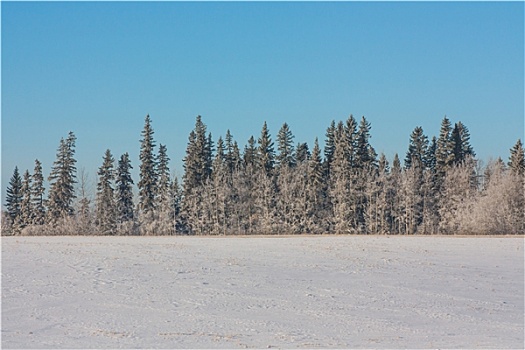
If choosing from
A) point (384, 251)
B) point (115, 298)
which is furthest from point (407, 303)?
point (384, 251)

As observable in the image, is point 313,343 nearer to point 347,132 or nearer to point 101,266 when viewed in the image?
point 101,266

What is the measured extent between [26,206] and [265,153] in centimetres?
3625

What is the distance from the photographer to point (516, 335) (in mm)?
15367

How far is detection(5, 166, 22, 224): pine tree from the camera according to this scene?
83.4 m

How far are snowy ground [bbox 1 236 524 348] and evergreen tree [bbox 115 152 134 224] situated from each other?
47197 millimetres

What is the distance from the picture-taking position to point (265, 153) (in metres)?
87.1

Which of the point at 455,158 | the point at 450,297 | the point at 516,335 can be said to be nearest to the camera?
the point at 516,335

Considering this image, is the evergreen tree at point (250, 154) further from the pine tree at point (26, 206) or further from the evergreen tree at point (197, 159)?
the pine tree at point (26, 206)

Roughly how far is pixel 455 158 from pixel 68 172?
56.5 m

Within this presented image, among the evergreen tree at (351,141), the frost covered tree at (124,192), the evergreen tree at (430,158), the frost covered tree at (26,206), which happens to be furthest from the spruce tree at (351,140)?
the frost covered tree at (26,206)

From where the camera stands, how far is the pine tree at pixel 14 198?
3282 inches

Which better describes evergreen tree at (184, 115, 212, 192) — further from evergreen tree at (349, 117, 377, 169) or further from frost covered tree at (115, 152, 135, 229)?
evergreen tree at (349, 117, 377, 169)

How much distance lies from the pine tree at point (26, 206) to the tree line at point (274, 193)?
148 millimetres

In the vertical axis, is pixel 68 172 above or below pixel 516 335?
above
